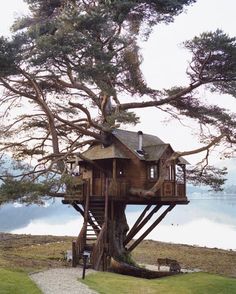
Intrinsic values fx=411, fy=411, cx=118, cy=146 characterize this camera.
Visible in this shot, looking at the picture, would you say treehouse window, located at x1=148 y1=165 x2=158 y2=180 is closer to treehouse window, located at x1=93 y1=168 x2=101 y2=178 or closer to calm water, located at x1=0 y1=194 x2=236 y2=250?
treehouse window, located at x1=93 y1=168 x2=101 y2=178

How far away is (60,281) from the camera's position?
14953 mm

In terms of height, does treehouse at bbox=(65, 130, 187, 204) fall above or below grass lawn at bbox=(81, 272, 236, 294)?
above

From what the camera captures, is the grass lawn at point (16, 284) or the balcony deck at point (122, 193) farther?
the balcony deck at point (122, 193)

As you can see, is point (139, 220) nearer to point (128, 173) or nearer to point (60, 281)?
point (128, 173)

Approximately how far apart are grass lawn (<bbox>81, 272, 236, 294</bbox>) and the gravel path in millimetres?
446

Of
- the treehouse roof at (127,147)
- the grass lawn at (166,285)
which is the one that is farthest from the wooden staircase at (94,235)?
the grass lawn at (166,285)

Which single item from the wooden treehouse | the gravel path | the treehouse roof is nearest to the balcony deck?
the wooden treehouse

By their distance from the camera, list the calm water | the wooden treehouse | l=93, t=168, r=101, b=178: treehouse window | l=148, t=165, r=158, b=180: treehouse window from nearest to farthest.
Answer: the wooden treehouse < l=148, t=165, r=158, b=180: treehouse window < l=93, t=168, r=101, b=178: treehouse window < the calm water

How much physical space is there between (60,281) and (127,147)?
830 centimetres

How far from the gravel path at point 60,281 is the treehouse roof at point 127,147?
6072 millimetres

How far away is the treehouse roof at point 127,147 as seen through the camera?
68.1 ft

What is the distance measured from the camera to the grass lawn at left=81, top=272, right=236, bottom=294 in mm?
14133

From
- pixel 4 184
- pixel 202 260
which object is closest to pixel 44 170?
pixel 4 184

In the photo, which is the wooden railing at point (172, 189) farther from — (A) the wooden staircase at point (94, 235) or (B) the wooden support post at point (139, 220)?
(A) the wooden staircase at point (94, 235)
